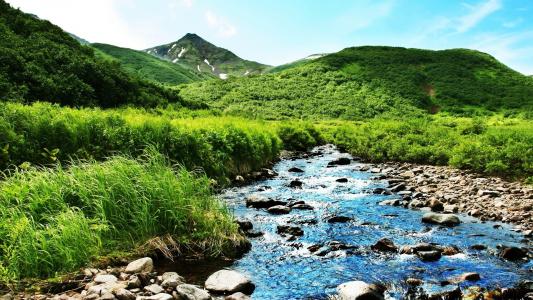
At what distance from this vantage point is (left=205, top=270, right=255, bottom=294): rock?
8094mm

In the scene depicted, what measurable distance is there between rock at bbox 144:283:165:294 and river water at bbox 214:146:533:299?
183cm

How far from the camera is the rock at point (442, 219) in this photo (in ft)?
42.4

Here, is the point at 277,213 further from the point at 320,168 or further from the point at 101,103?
the point at 101,103

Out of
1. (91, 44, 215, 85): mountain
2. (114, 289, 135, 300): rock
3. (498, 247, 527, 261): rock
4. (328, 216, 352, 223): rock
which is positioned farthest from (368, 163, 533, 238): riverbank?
(91, 44, 215, 85): mountain

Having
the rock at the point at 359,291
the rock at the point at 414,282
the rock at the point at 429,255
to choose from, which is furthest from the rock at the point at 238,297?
the rock at the point at 429,255

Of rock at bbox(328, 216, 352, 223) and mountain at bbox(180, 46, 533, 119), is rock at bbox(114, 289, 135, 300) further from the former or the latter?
mountain at bbox(180, 46, 533, 119)

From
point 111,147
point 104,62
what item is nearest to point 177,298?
point 111,147

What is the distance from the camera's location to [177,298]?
7.34 metres

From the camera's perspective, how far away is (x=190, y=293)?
24.5 ft

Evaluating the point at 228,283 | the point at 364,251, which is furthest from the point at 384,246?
the point at 228,283

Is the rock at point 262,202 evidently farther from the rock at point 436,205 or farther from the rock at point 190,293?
the rock at point 190,293

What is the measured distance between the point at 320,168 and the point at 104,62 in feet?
93.9

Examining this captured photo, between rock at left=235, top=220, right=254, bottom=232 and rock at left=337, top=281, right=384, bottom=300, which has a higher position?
rock at left=337, top=281, right=384, bottom=300

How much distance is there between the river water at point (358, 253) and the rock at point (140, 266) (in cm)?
201
